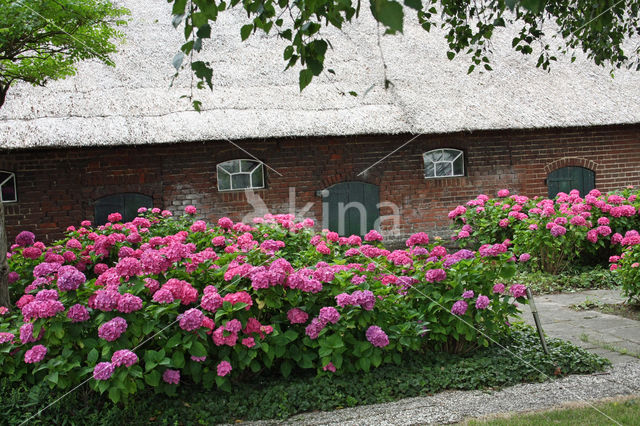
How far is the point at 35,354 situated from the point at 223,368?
1.09m

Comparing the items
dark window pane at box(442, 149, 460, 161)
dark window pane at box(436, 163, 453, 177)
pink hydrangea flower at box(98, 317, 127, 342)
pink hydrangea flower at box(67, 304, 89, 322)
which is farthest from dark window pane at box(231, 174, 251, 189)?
pink hydrangea flower at box(98, 317, 127, 342)

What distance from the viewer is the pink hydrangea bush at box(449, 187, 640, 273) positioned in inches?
302

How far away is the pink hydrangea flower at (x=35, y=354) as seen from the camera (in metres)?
3.25

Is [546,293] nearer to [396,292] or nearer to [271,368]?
[396,292]

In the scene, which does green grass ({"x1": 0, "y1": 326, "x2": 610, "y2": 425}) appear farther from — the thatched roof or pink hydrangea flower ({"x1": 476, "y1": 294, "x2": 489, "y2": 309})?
the thatched roof

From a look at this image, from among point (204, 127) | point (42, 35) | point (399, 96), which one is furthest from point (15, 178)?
point (399, 96)

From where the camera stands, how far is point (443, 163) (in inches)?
448

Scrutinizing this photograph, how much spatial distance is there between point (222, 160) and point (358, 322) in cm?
697

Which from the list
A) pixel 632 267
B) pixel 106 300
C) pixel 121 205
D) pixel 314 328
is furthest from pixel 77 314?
pixel 121 205

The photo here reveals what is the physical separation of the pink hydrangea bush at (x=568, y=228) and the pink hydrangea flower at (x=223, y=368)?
4.34 meters

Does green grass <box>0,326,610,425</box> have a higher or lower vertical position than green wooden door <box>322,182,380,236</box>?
lower

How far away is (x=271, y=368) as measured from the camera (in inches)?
158

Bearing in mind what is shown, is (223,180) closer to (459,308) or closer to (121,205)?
A: (121,205)

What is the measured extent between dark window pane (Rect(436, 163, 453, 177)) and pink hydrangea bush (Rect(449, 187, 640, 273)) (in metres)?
2.49
